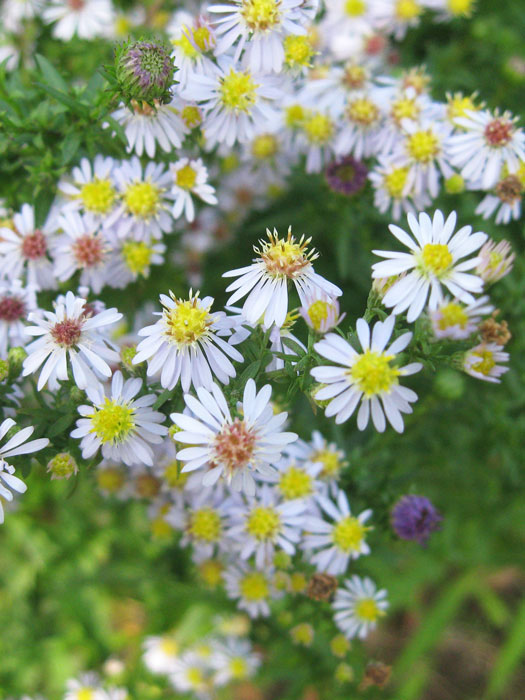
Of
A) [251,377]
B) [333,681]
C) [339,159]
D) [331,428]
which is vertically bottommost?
[333,681]

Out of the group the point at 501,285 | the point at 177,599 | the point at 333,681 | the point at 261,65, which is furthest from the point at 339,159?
the point at 177,599

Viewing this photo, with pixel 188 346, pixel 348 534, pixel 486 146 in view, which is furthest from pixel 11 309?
pixel 486 146

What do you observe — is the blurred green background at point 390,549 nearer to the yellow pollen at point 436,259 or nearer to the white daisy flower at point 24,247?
the white daisy flower at point 24,247

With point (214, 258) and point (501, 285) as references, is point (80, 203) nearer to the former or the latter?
point (214, 258)

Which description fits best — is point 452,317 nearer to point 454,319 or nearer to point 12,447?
point 454,319

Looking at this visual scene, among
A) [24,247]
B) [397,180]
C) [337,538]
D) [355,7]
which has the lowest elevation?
[337,538]

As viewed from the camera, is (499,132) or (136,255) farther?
(136,255)
